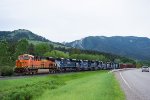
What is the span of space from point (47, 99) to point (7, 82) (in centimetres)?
1706

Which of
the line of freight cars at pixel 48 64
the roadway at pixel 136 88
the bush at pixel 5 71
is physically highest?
the line of freight cars at pixel 48 64

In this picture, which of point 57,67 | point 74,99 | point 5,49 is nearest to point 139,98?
point 74,99

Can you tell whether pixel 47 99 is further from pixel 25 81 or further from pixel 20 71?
pixel 20 71

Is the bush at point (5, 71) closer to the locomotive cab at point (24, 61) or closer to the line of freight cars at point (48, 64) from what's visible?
the line of freight cars at point (48, 64)

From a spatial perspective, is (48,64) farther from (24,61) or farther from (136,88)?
(136,88)

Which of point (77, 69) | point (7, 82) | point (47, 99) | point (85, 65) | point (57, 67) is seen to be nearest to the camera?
point (47, 99)

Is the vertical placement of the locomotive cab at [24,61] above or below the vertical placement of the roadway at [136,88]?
above

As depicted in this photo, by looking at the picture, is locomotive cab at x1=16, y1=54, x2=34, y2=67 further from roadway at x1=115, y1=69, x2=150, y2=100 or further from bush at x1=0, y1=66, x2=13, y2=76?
roadway at x1=115, y1=69, x2=150, y2=100

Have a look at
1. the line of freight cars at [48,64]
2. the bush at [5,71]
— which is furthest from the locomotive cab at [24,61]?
the bush at [5,71]

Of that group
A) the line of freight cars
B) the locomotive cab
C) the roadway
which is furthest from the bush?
the roadway

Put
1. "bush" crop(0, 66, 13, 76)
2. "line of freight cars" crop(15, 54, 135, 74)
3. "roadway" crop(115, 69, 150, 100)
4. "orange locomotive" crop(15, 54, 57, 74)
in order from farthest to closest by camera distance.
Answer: "line of freight cars" crop(15, 54, 135, 74) < "orange locomotive" crop(15, 54, 57, 74) < "bush" crop(0, 66, 13, 76) < "roadway" crop(115, 69, 150, 100)

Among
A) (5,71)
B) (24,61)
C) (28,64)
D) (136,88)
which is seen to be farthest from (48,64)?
(136,88)

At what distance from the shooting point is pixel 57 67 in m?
86.6

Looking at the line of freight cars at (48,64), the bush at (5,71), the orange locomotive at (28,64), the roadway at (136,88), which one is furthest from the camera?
the line of freight cars at (48,64)
